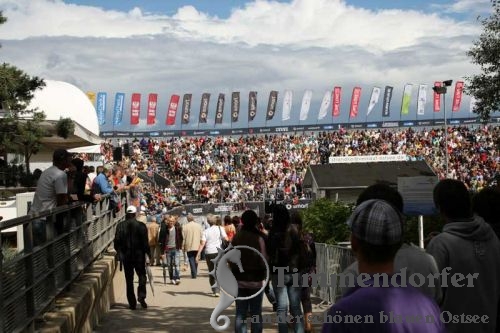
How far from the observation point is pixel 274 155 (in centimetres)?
5741

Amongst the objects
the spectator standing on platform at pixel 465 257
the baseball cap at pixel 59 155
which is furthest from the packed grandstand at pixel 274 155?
the spectator standing on platform at pixel 465 257

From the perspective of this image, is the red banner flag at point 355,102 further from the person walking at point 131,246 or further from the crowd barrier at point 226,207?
the person walking at point 131,246

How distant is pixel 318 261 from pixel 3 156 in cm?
996

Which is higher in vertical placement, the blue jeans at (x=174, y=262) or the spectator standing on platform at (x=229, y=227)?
the spectator standing on platform at (x=229, y=227)

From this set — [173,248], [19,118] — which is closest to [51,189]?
[173,248]

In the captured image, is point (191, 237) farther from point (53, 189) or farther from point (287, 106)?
point (287, 106)

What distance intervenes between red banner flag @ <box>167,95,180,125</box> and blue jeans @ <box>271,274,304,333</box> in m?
60.8

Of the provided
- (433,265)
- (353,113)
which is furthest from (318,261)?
(353,113)

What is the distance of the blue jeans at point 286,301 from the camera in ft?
27.4

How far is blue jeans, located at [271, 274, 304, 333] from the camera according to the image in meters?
8.36

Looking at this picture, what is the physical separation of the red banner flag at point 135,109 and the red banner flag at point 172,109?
2812 mm

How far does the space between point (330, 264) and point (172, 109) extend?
187 ft

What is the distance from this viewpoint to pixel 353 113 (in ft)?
233

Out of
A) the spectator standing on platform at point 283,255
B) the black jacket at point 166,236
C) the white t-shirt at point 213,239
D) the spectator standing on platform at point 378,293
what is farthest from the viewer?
the black jacket at point 166,236
